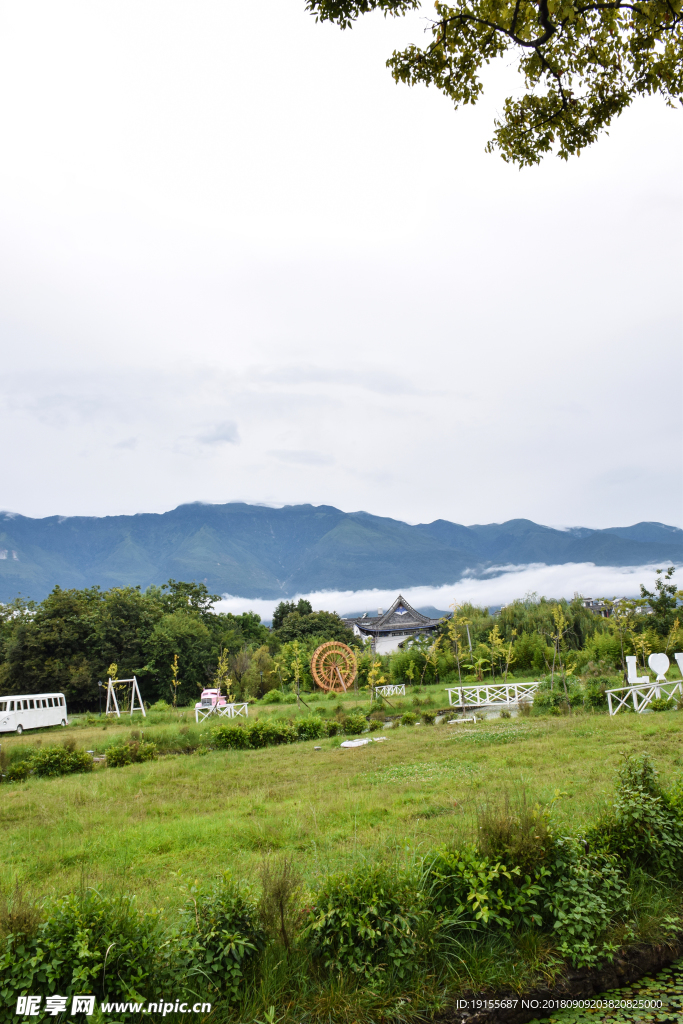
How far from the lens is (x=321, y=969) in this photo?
2.88 m

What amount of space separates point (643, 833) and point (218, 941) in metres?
2.60

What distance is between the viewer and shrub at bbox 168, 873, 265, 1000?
2730 mm

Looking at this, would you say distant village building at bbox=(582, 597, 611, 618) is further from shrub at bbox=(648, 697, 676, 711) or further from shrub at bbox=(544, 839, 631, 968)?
shrub at bbox=(544, 839, 631, 968)

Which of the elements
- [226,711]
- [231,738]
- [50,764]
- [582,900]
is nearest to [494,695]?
[231,738]

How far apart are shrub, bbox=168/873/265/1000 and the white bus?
2092 centimetres

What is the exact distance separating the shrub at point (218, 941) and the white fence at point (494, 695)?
13.9m

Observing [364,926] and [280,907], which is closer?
[364,926]

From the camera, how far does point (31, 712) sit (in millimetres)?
21781

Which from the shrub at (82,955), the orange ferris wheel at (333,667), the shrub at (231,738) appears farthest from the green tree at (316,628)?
the shrub at (82,955)

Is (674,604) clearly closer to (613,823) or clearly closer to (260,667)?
(260,667)

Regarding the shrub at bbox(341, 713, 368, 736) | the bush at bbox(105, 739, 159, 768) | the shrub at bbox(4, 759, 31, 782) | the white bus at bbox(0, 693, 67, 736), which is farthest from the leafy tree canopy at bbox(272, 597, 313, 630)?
the shrub at bbox(4, 759, 31, 782)

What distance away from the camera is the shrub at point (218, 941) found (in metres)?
2.73

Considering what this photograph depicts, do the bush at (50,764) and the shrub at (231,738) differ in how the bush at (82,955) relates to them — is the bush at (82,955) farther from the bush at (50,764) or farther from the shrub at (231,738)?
the shrub at (231,738)

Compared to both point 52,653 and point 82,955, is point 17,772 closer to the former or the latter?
point 82,955
